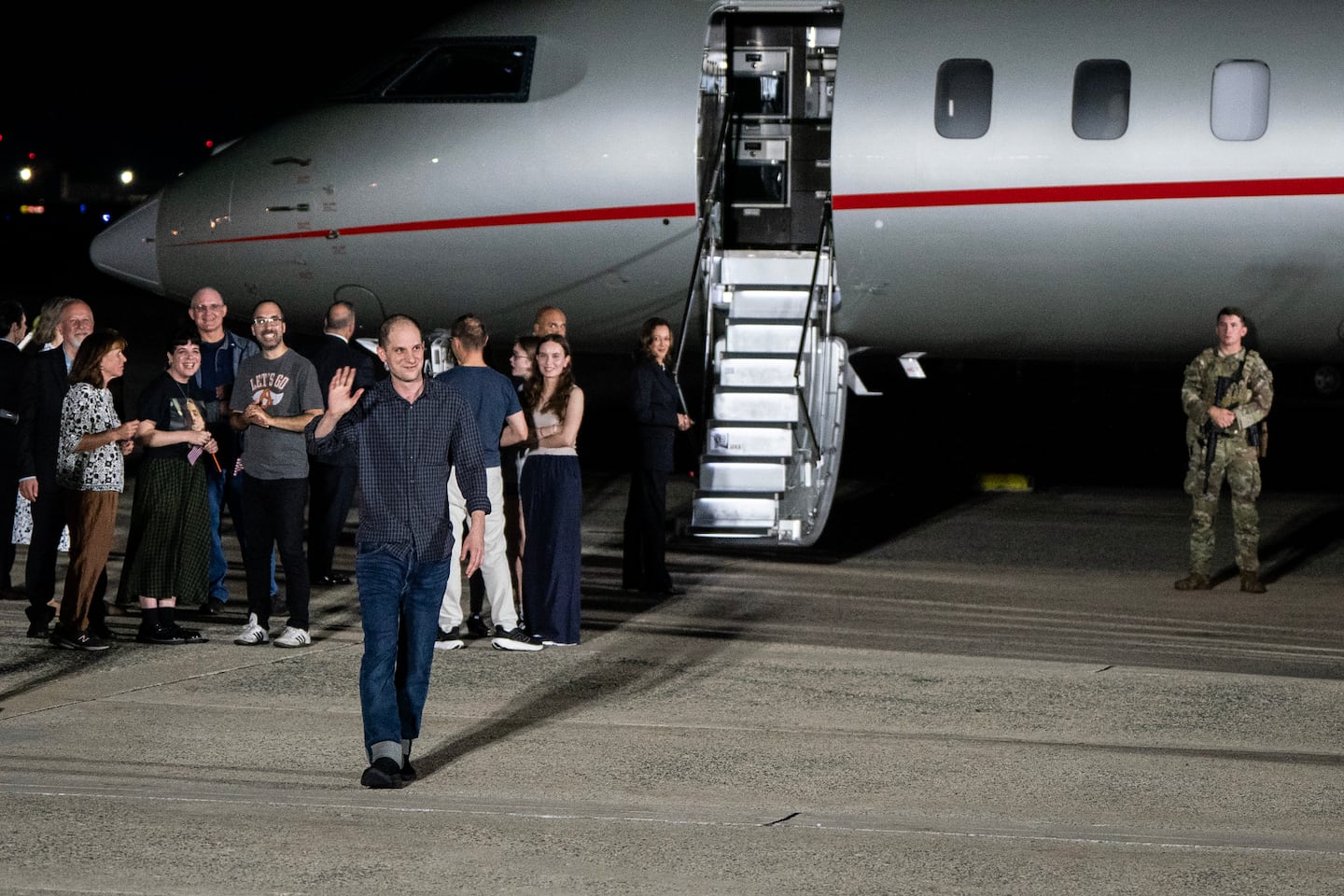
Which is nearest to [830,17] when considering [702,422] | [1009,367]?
[702,422]

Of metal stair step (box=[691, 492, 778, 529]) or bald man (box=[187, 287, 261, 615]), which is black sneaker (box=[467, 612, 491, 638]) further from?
metal stair step (box=[691, 492, 778, 529])

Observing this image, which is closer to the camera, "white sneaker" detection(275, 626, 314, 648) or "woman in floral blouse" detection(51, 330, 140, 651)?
"woman in floral blouse" detection(51, 330, 140, 651)

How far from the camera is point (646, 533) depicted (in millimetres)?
10273

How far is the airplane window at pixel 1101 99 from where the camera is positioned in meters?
12.5

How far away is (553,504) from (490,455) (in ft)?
1.43

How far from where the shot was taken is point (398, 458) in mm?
6402

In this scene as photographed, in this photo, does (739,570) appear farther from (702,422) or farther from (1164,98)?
(1164,98)

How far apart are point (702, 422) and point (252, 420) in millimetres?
4300

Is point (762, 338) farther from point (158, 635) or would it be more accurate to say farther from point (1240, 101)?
point (158, 635)

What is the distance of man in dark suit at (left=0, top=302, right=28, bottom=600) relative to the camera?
32.0 ft

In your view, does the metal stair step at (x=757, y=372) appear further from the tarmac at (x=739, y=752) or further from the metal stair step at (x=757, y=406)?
the tarmac at (x=739, y=752)

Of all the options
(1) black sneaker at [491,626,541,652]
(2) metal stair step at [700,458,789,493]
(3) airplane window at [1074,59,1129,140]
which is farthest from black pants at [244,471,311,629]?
(3) airplane window at [1074,59,1129,140]

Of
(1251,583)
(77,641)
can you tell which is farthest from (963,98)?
(77,641)

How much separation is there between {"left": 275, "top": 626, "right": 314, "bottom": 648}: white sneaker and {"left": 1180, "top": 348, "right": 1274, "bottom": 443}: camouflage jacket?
220 inches
